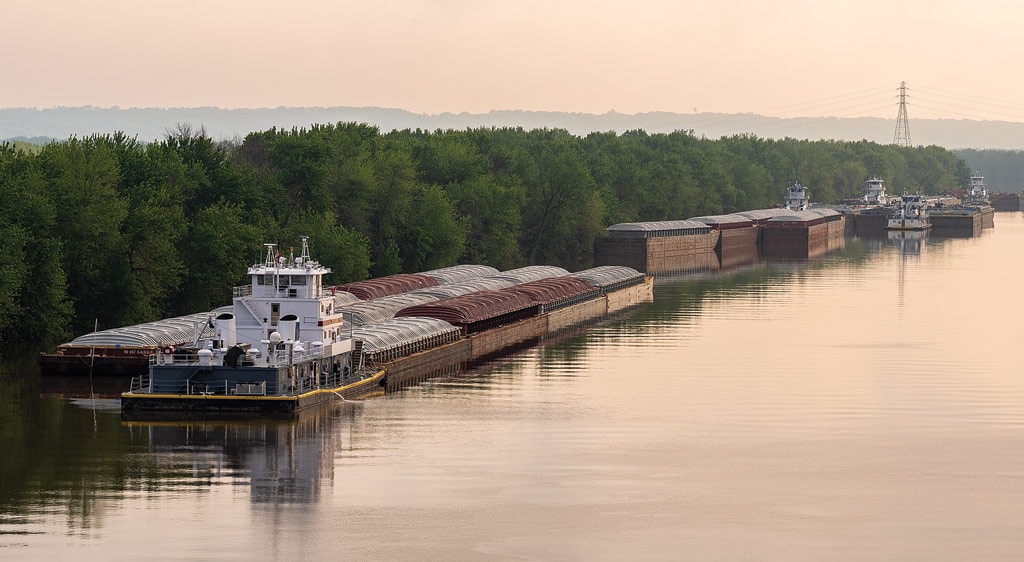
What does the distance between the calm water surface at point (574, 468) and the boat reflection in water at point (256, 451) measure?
0.62ft

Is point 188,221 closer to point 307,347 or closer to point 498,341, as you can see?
point 498,341

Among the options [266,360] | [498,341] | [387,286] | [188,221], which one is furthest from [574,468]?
[188,221]

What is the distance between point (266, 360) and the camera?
3135 inches

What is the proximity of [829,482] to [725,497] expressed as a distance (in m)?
5.46

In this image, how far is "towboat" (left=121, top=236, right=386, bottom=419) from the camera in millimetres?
76438

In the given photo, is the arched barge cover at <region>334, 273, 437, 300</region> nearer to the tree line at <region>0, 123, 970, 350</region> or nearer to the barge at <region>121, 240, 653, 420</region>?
the barge at <region>121, 240, 653, 420</region>

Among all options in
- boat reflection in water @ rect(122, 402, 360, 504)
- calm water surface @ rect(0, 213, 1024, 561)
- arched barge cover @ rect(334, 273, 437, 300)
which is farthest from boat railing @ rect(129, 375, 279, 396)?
arched barge cover @ rect(334, 273, 437, 300)

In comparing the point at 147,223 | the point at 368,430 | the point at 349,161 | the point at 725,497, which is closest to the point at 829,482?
the point at 725,497

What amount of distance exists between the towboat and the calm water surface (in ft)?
6.09

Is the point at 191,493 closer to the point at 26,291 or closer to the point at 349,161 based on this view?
the point at 26,291

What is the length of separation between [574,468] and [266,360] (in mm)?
21396

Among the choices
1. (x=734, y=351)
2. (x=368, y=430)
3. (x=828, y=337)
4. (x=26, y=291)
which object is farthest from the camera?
(x=828, y=337)

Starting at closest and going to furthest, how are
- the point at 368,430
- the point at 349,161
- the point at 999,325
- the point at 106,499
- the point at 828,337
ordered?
the point at 106,499
the point at 368,430
the point at 828,337
the point at 999,325
the point at 349,161

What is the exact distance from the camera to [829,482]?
2474 inches
